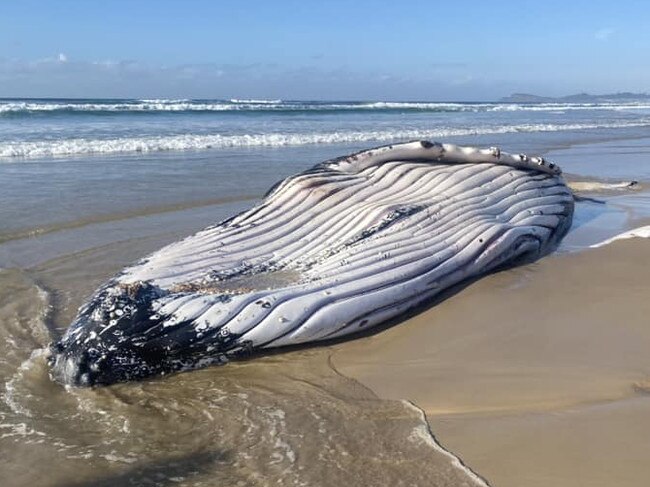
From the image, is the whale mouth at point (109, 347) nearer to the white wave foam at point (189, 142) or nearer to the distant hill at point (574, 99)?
the white wave foam at point (189, 142)

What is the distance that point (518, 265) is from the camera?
5703 millimetres

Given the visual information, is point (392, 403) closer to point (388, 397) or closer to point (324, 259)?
point (388, 397)

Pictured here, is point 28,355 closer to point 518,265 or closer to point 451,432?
point 451,432

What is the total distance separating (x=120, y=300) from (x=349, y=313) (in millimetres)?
1318

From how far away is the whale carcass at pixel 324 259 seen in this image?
12.9ft

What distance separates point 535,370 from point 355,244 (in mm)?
1593

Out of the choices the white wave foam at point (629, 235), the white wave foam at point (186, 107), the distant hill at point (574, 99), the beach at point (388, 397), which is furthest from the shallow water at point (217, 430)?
the distant hill at point (574, 99)

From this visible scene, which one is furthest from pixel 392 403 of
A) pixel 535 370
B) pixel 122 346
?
pixel 122 346

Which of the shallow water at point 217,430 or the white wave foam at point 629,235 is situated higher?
the white wave foam at point 629,235

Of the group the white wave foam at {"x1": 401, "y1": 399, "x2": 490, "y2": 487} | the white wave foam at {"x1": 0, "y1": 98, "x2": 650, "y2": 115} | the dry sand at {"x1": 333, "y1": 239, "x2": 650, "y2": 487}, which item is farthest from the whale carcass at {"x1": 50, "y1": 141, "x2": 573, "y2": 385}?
the white wave foam at {"x1": 0, "y1": 98, "x2": 650, "y2": 115}

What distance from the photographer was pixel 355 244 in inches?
193

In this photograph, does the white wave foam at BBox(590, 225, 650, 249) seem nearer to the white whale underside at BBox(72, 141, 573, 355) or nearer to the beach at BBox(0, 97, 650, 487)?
the beach at BBox(0, 97, 650, 487)

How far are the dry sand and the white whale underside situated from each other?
0.22 m

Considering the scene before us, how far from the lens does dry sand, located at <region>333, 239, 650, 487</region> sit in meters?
2.85
